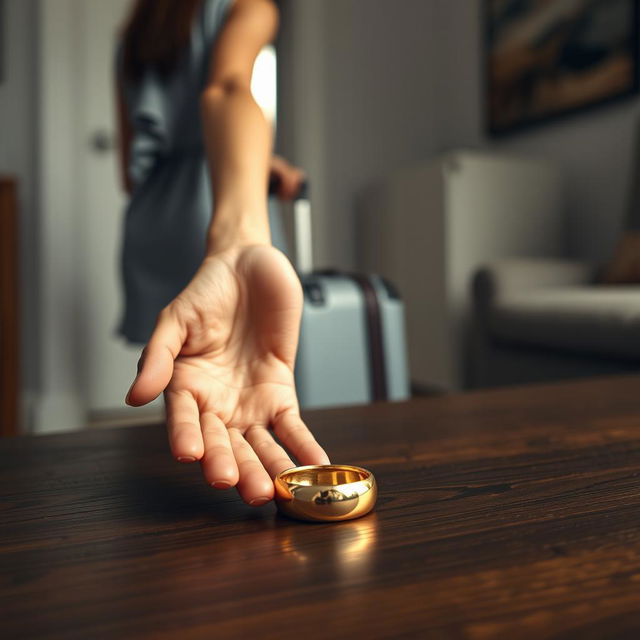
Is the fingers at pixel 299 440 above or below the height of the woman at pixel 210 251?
below

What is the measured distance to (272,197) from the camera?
1.31 m

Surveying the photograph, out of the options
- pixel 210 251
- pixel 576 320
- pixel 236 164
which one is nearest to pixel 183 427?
pixel 210 251

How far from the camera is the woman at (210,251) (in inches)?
16.9

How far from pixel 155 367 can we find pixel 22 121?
8.96 ft

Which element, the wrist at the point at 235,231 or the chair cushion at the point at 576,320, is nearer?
the wrist at the point at 235,231

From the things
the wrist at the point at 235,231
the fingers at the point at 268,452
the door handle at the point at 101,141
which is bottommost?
the fingers at the point at 268,452

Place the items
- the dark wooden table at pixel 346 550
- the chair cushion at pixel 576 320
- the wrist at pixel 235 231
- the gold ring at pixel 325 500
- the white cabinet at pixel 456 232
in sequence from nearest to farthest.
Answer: the dark wooden table at pixel 346 550, the gold ring at pixel 325 500, the wrist at pixel 235 231, the chair cushion at pixel 576 320, the white cabinet at pixel 456 232

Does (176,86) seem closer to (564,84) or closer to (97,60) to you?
(97,60)

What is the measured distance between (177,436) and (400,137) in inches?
146

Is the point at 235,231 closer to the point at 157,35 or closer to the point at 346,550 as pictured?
the point at 346,550

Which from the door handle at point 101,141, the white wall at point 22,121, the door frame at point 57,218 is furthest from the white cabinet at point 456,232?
the white wall at point 22,121

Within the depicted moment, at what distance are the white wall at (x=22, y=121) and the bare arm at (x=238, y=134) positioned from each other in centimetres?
194

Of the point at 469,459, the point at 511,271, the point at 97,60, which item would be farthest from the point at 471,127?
the point at 469,459

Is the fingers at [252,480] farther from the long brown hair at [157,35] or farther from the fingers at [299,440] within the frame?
the long brown hair at [157,35]
